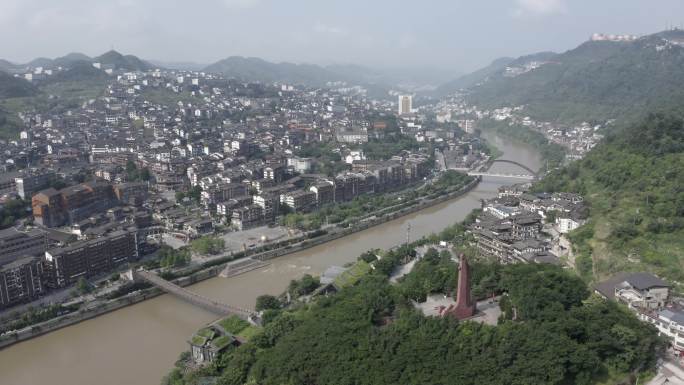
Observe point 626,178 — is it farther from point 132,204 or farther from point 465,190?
point 132,204

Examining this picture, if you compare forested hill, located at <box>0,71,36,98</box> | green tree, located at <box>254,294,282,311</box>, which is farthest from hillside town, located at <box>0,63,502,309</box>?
green tree, located at <box>254,294,282,311</box>

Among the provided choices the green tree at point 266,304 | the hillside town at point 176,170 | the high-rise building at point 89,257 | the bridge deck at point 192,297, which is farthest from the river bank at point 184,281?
the green tree at point 266,304

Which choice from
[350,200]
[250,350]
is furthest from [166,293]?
[350,200]

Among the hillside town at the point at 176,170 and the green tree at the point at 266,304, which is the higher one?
the hillside town at the point at 176,170

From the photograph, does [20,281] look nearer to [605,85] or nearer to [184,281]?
[184,281]

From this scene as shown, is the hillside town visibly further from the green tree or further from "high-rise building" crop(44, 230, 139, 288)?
the green tree

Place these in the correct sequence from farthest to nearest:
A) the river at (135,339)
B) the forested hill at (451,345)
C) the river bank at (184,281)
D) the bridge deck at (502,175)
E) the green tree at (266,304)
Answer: the bridge deck at (502,175) < the green tree at (266,304) < the river bank at (184,281) < the river at (135,339) < the forested hill at (451,345)

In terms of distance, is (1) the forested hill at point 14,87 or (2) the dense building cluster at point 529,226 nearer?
(2) the dense building cluster at point 529,226

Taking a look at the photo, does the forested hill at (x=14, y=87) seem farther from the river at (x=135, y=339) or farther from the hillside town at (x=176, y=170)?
the river at (x=135, y=339)
